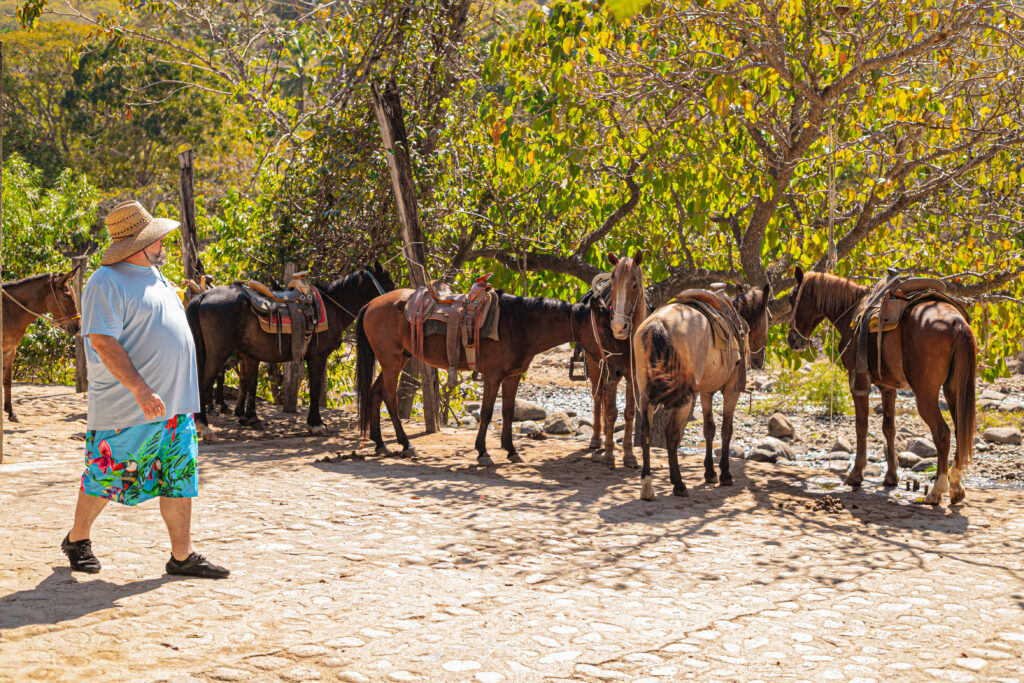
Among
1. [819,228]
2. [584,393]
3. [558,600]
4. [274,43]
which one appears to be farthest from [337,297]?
[584,393]

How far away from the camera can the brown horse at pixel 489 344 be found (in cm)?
925

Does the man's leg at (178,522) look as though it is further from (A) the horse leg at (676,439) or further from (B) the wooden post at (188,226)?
(B) the wooden post at (188,226)

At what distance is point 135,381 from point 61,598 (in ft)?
3.68

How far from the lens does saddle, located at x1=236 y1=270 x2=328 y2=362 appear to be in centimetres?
1045

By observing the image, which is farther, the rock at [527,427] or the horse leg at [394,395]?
the rock at [527,427]

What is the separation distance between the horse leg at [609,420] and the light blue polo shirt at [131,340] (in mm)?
5331

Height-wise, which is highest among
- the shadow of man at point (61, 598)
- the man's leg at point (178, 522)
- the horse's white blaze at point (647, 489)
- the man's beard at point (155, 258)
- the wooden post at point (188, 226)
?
the wooden post at point (188, 226)

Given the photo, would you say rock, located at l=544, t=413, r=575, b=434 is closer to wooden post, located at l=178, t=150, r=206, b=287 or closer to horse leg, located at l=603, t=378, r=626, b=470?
horse leg, located at l=603, t=378, r=626, b=470

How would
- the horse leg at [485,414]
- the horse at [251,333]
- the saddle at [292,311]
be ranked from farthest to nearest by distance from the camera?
the saddle at [292,311], the horse at [251,333], the horse leg at [485,414]

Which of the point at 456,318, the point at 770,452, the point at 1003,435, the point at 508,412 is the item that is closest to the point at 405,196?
the point at 456,318

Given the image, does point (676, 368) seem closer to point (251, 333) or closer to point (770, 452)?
point (770, 452)

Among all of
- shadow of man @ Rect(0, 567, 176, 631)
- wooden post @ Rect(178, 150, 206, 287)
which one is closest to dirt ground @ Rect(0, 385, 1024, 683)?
shadow of man @ Rect(0, 567, 176, 631)

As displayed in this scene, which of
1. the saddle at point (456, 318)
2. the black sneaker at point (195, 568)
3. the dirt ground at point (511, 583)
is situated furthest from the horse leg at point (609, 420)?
the black sneaker at point (195, 568)

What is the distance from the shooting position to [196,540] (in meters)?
5.79
